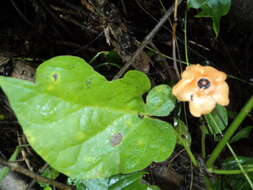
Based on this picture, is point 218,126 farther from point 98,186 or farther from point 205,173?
point 98,186

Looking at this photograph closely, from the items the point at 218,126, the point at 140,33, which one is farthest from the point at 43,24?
the point at 218,126

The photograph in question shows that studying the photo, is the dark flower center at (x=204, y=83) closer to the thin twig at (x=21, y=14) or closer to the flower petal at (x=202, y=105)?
the flower petal at (x=202, y=105)

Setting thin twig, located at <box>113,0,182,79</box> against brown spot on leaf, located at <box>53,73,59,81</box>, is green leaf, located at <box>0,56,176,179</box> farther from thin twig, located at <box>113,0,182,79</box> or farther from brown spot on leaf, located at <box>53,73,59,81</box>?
thin twig, located at <box>113,0,182,79</box>

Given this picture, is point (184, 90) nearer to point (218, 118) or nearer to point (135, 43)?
point (218, 118)

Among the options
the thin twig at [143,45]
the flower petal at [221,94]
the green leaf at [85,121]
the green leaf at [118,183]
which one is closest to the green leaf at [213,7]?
the thin twig at [143,45]

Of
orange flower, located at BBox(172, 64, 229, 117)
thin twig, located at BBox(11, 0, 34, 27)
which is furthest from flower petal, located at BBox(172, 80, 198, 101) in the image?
thin twig, located at BBox(11, 0, 34, 27)
